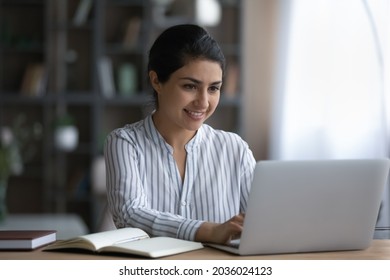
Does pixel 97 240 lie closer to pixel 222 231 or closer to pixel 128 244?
pixel 128 244

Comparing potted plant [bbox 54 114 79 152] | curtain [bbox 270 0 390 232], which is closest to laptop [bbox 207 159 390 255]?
curtain [bbox 270 0 390 232]

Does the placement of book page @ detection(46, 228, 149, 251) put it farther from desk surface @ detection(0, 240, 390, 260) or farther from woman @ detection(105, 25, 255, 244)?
woman @ detection(105, 25, 255, 244)

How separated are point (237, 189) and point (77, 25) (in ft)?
14.6

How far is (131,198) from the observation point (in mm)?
2051

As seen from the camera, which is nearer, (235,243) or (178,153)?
(235,243)

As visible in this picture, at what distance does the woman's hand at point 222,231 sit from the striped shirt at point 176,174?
0.24 metres

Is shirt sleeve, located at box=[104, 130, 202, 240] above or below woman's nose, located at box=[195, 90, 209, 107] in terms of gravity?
below

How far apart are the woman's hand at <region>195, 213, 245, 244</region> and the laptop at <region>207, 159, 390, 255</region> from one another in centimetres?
2

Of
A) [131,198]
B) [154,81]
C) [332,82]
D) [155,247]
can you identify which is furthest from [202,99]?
[332,82]

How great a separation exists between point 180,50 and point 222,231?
565 millimetres

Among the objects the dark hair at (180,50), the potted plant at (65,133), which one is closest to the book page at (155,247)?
the dark hair at (180,50)

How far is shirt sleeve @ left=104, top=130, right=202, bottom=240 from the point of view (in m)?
1.92

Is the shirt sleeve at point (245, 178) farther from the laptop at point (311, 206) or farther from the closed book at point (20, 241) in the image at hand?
the closed book at point (20, 241)
